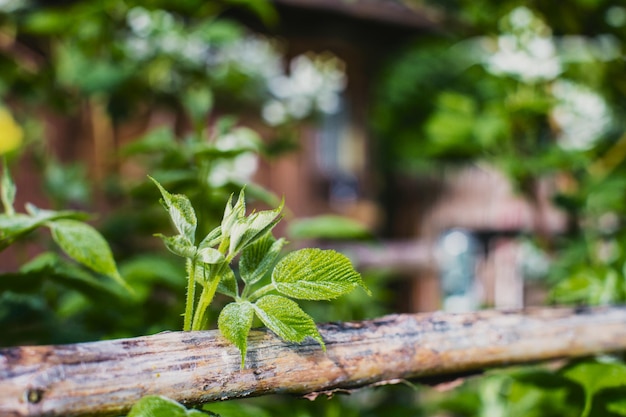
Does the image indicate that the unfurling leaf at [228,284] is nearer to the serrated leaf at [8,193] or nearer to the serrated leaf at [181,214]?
the serrated leaf at [181,214]

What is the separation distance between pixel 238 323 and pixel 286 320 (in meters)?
0.04

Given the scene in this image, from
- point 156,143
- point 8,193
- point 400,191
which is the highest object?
point 400,191

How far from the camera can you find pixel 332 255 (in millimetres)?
521

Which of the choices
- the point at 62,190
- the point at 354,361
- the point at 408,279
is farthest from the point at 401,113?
the point at 354,361

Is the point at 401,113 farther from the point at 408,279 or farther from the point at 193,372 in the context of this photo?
the point at 193,372

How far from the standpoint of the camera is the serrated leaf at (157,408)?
1.40 ft

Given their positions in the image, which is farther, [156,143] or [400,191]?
[400,191]

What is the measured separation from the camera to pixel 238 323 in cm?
48

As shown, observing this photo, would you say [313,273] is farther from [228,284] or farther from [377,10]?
[377,10]

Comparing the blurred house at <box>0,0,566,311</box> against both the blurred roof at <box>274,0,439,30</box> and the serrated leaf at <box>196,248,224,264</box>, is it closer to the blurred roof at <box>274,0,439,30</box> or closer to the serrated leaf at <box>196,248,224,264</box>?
the blurred roof at <box>274,0,439,30</box>

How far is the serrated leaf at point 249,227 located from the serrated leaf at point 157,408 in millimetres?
135

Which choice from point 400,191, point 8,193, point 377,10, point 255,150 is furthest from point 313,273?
point 400,191

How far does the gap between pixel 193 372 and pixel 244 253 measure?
0.39ft

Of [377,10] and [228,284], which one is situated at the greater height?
[377,10]
